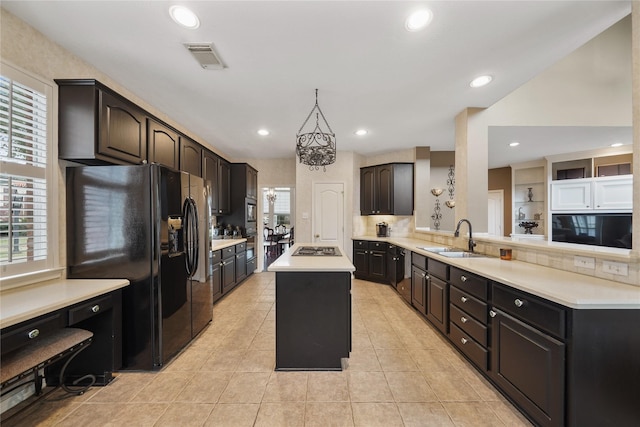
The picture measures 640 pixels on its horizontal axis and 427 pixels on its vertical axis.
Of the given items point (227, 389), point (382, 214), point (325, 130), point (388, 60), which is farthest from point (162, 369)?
point (382, 214)

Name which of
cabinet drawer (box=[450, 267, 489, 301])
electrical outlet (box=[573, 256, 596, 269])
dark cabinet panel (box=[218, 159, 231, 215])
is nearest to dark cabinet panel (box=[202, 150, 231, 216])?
dark cabinet panel (box=[218, 159, 231, 215])

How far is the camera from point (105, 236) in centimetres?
218

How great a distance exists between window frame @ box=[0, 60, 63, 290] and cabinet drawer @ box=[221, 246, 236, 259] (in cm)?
215

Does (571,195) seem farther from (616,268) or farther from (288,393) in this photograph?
(288,393)

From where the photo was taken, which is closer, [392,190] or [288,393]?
[288,393]

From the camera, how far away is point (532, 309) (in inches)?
62.4

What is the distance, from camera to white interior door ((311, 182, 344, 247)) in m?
5.46

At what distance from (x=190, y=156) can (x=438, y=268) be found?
3.50 meters

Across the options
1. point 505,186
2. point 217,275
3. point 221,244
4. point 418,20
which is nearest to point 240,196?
point 221,244

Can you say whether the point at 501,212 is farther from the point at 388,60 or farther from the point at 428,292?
the point at 388,60

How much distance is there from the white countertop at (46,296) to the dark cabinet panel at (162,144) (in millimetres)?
1308

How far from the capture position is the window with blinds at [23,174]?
171 centimetres

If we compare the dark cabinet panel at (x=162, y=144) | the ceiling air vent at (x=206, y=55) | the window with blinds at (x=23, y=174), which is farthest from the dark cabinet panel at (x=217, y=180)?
the window with blinds at (x=23, y=174)

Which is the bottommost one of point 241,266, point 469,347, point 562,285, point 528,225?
point 469,347
